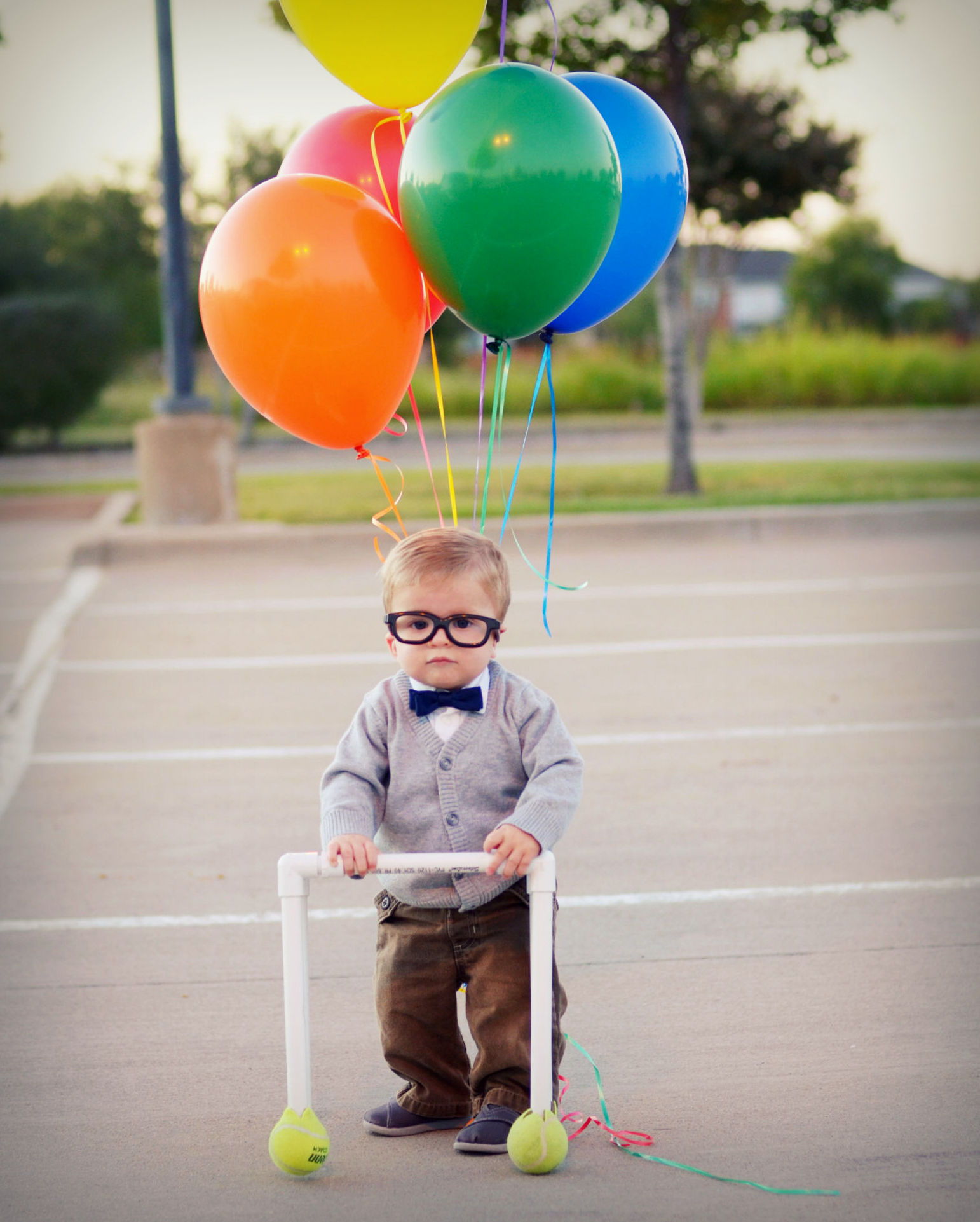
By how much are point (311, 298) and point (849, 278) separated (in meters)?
44.3

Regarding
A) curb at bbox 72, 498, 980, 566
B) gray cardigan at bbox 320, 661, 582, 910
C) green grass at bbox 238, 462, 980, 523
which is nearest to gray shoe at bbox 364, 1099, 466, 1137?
gray cardigan at bbox 320, 661, 582, 910

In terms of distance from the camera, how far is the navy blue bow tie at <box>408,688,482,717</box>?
2816 millimetres

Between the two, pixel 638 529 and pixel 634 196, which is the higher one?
pixel 634 196

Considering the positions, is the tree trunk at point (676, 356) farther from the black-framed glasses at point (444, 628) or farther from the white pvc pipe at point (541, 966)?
the white pvc pipe at point (541, 966)

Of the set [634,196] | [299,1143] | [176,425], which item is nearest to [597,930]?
[299,1143]

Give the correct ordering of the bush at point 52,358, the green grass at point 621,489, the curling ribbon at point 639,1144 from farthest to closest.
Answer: the bush at point 52,358
the green grass at point 621,489
the curling ribbon at point 639,1144

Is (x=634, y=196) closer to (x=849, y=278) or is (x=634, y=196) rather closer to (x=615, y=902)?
(x=615, y=902)

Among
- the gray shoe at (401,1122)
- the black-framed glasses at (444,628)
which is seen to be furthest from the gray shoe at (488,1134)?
the black-framed glasses at (444,628)

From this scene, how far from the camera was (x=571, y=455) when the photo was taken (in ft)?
67.6

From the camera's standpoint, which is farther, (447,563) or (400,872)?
(447,563)

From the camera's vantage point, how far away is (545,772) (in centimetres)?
278

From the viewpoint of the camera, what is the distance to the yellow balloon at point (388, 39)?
3.07 m

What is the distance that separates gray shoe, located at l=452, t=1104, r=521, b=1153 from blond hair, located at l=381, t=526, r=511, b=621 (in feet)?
3.44

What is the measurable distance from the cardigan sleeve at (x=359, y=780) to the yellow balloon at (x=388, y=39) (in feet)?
4.85
